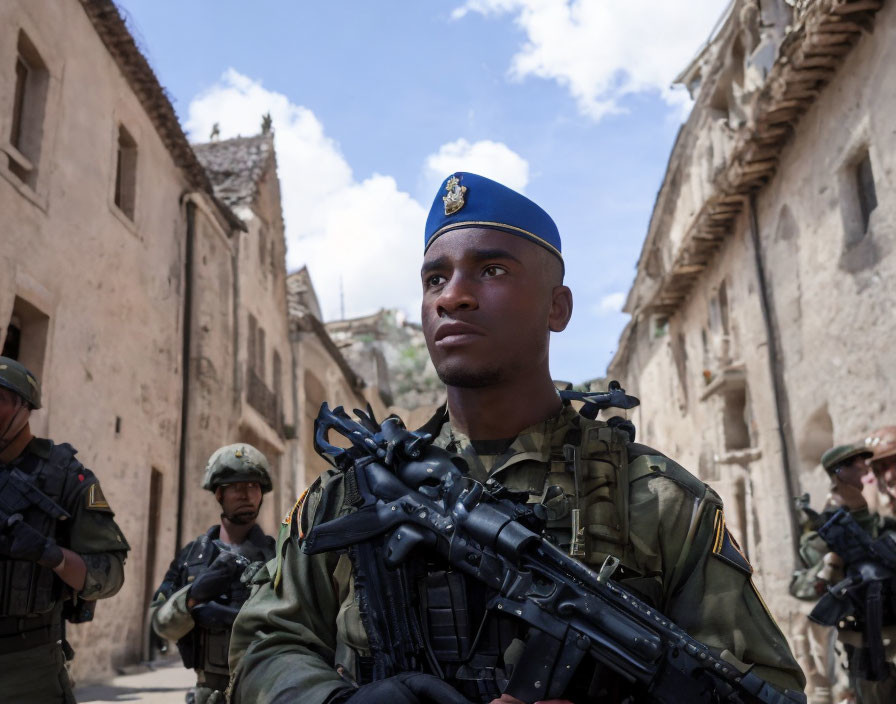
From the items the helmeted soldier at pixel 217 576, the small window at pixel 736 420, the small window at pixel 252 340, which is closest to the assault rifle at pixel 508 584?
the helmeted soldier at pixel 217 576

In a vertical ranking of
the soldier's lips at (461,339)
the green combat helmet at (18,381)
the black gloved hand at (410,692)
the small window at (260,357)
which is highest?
the small window at (260,357)

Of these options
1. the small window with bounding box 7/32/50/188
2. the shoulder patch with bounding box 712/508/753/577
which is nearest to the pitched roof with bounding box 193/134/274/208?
the small window with bounding box 7/32/50/188

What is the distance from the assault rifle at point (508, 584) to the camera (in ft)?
5.17

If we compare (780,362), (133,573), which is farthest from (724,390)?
(133,573)

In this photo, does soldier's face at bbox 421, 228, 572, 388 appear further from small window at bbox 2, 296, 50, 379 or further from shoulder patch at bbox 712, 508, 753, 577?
small window at bbox 2, 296, 50, 379

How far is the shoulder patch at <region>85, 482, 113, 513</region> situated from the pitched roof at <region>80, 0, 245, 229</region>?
8.67 meters

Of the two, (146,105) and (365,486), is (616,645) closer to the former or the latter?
(365,486)

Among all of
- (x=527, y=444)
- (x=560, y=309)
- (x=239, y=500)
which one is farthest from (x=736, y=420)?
(x=527, y=444)

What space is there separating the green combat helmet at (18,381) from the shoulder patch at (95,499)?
474 millimetres

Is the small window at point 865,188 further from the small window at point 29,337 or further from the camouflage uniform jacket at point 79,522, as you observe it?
the small window at point 29,337

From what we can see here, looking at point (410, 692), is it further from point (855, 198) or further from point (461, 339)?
point (855, 198)

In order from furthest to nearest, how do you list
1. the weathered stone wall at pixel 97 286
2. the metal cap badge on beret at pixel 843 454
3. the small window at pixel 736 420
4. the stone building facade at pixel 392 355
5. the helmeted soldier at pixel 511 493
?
the stone building facade at pixel 392 355, the small window at pixel 736 420, the weathered stone wall at pixel 97 286, the metal cap badge on beret at pixel 843 454, the helmeted soldier at pixel 511 493

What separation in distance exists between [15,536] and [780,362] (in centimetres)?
1086

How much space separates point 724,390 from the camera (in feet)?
45.2
